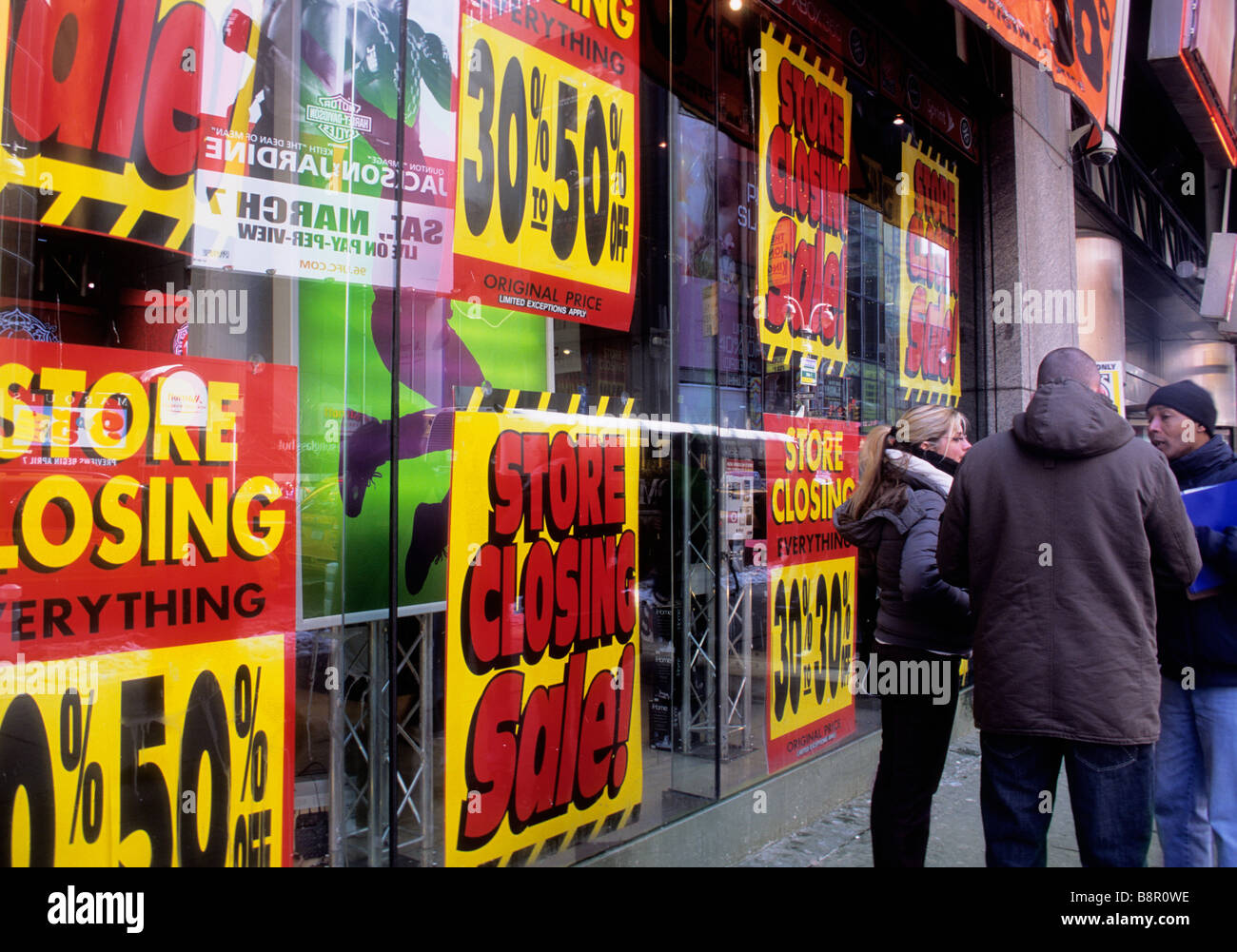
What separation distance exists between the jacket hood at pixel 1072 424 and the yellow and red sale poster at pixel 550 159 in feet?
5.75

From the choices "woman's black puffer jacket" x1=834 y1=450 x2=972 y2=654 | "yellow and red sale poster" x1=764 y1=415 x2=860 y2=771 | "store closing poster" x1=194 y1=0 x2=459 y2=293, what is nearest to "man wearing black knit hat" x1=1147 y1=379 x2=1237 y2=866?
"woman's black puffer jacket" x1=834 y1=450 x2=972 y2=654

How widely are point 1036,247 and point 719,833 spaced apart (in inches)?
201

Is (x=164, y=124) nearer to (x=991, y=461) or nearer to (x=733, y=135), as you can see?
(x=991, y=461)

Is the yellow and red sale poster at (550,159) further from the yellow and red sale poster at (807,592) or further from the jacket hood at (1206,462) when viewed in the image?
the jacket hood at (1206,462)

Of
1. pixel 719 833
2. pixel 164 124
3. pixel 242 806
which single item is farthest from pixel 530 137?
pixel 719 833

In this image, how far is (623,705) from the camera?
359 cm

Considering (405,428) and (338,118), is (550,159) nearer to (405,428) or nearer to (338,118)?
(338,118)

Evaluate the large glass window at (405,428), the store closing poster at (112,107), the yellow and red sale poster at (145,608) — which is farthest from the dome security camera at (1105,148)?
the yellow and red sale poster at (145,608)

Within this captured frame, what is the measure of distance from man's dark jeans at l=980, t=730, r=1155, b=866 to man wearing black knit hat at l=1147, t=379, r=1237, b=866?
0.77 metres

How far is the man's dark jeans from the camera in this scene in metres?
2.53

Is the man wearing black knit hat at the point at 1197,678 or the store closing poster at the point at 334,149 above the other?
the store closing poster at the point at 334,149

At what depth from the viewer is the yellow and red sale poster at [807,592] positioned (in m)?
4.55

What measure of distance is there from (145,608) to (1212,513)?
131 inches

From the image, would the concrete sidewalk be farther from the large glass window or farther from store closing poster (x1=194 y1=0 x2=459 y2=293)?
store closing poster (x1=194 y1=0 x2=459 y2=293)
